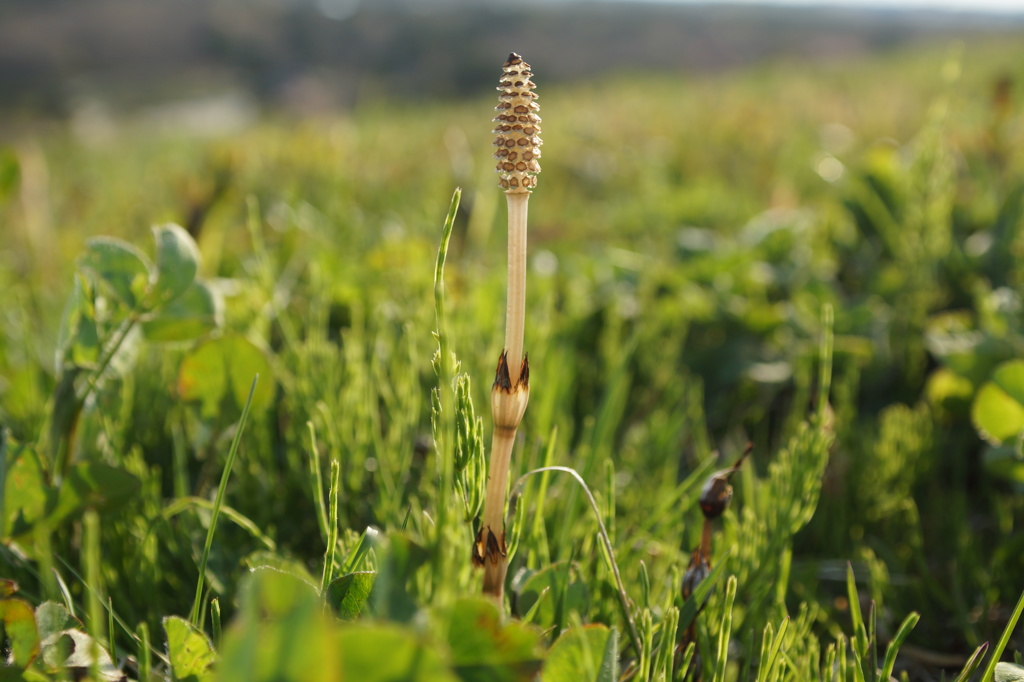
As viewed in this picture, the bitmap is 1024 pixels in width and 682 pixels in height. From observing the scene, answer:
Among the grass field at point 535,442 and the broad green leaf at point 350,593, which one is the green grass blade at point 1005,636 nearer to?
the grass field at point 535,442

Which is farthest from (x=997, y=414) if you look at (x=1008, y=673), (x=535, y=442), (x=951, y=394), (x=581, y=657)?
(x=581, y=657)

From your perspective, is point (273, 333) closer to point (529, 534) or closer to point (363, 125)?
point (529, 534)

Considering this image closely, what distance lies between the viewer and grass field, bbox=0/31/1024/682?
46cm

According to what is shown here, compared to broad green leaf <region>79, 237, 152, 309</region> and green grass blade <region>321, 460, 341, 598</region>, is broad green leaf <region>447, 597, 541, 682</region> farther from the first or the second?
broad green leaf <region>79, 237, 152, 309</region>

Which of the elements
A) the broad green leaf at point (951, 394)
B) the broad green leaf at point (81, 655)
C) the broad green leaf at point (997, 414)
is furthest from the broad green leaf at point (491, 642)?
the broad green leaf at point (951, 394)

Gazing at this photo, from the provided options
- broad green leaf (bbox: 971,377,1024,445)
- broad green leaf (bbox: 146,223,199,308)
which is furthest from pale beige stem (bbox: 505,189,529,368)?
broad green leaf (bbox: 971,377,1024,445)

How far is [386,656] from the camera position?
30cm

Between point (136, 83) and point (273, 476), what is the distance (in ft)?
97.6

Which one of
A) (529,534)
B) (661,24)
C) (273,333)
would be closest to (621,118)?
(273,333)

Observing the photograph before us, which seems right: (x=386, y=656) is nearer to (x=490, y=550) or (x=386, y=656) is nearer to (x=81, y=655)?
(x=490, y=550)

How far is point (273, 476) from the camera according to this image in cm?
80

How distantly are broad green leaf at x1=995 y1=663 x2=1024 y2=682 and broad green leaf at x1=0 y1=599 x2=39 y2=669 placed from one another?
64cm

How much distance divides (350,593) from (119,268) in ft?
1.59

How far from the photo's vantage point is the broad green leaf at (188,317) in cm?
82
